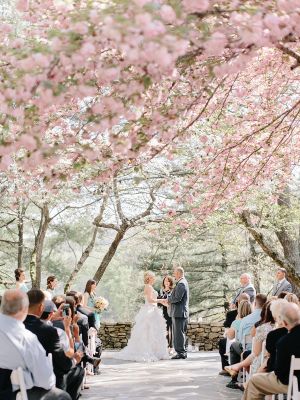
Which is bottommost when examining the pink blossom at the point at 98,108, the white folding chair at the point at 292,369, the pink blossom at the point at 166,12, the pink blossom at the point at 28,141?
the white folding chair at the point at 292,369

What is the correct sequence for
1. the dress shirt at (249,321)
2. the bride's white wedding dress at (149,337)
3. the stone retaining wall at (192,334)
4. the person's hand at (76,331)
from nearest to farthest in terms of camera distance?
the person's hand at (76,331) → the dress shirt at (249,321) → the bride's white wedding dress at (149,337) → the stone retaining wall at (192,334)

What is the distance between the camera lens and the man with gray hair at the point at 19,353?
15.6 feet

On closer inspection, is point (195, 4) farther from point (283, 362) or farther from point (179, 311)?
point (179, 311)

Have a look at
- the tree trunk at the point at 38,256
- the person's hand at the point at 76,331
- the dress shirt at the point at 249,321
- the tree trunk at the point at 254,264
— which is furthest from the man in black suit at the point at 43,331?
the tree trunk at the point at 254,264

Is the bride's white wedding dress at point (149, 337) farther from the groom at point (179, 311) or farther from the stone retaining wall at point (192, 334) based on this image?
the stone retaining wall at point (192, 334)

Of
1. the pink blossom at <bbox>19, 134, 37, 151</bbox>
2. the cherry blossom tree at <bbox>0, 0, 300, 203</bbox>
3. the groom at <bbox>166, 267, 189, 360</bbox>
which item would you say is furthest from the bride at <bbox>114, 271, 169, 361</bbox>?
the pink blossom at <bbox>19, 134, 37, 151</bbox>

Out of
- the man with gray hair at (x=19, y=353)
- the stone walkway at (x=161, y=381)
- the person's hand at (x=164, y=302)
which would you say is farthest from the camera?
the person's hand at (x=164, y=302)

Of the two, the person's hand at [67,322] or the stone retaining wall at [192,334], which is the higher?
the person's hand at [67,322]

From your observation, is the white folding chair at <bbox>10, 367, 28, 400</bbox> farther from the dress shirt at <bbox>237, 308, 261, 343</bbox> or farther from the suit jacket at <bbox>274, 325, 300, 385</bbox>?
the dress shirt at <bbox>237, 308, 261, 343</bbox>

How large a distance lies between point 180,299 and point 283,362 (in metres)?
7.40

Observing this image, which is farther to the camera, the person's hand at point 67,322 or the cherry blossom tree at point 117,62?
the person's hand at point 67,322

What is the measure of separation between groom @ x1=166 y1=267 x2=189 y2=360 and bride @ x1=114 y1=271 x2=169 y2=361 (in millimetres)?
234

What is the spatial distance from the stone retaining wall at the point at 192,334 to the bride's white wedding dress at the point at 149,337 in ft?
10.1

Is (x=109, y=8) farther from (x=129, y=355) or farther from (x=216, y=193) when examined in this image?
(x=129, y=355)
